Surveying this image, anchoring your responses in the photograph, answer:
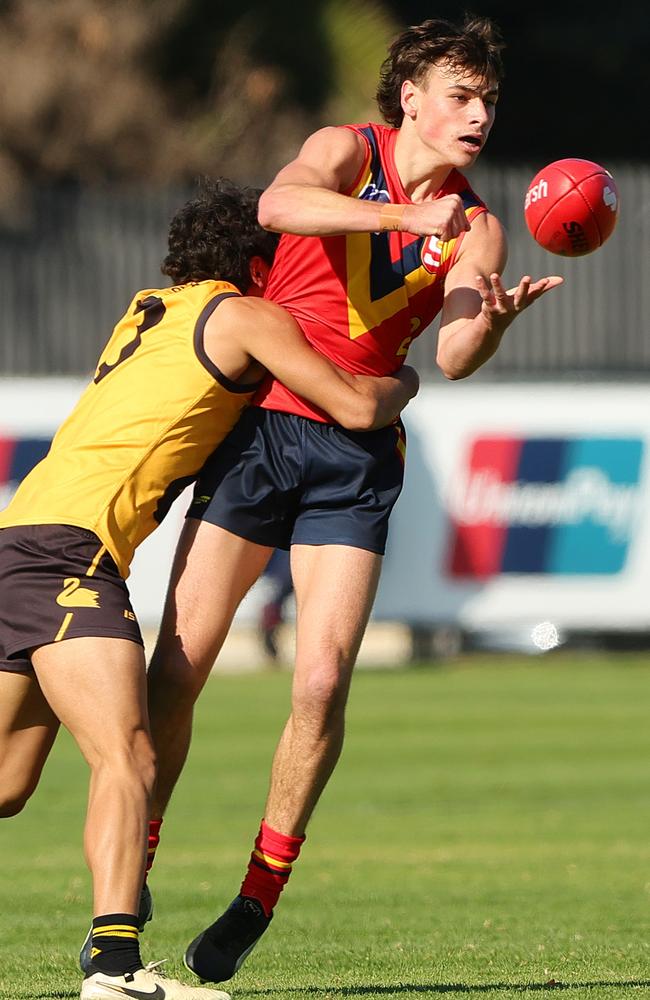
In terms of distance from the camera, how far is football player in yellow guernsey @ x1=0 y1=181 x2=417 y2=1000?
5.55 metres

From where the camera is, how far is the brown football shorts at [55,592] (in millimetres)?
5648

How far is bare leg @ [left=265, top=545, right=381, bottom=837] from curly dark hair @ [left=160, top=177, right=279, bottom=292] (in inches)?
38.5

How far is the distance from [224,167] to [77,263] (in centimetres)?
448

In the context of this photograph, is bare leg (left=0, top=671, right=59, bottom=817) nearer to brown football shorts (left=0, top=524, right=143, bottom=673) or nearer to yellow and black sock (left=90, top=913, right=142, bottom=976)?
brown football shorts (left=0, top=524, right=143, bottom=673)

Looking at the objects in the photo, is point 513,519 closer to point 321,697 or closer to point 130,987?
point 321,697

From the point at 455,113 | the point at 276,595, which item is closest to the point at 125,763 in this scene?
the point at 455,113

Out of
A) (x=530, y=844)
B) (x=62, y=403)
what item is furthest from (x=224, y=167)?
(x=530, y=844)

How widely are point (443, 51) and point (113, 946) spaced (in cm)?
311

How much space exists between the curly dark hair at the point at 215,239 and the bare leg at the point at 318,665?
98cm

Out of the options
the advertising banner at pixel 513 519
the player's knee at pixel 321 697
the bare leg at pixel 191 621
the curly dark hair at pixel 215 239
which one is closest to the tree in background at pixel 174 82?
the advertising banner at pixel 513 519

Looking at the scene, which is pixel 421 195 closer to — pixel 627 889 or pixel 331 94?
pixel 627 889

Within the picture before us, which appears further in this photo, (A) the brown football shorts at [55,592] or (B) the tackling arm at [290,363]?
(B) the tackling arm at [290,363]

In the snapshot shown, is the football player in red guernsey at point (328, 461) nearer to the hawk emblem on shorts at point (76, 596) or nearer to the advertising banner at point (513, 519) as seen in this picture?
the hawk emblem on shorts at point (76, 596)

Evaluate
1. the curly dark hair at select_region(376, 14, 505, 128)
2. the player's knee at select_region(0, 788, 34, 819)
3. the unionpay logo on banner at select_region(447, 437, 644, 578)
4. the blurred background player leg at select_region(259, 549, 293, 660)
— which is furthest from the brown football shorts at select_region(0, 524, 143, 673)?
the unionpay logo on banner at select_region(447, 437, 644, 578)
